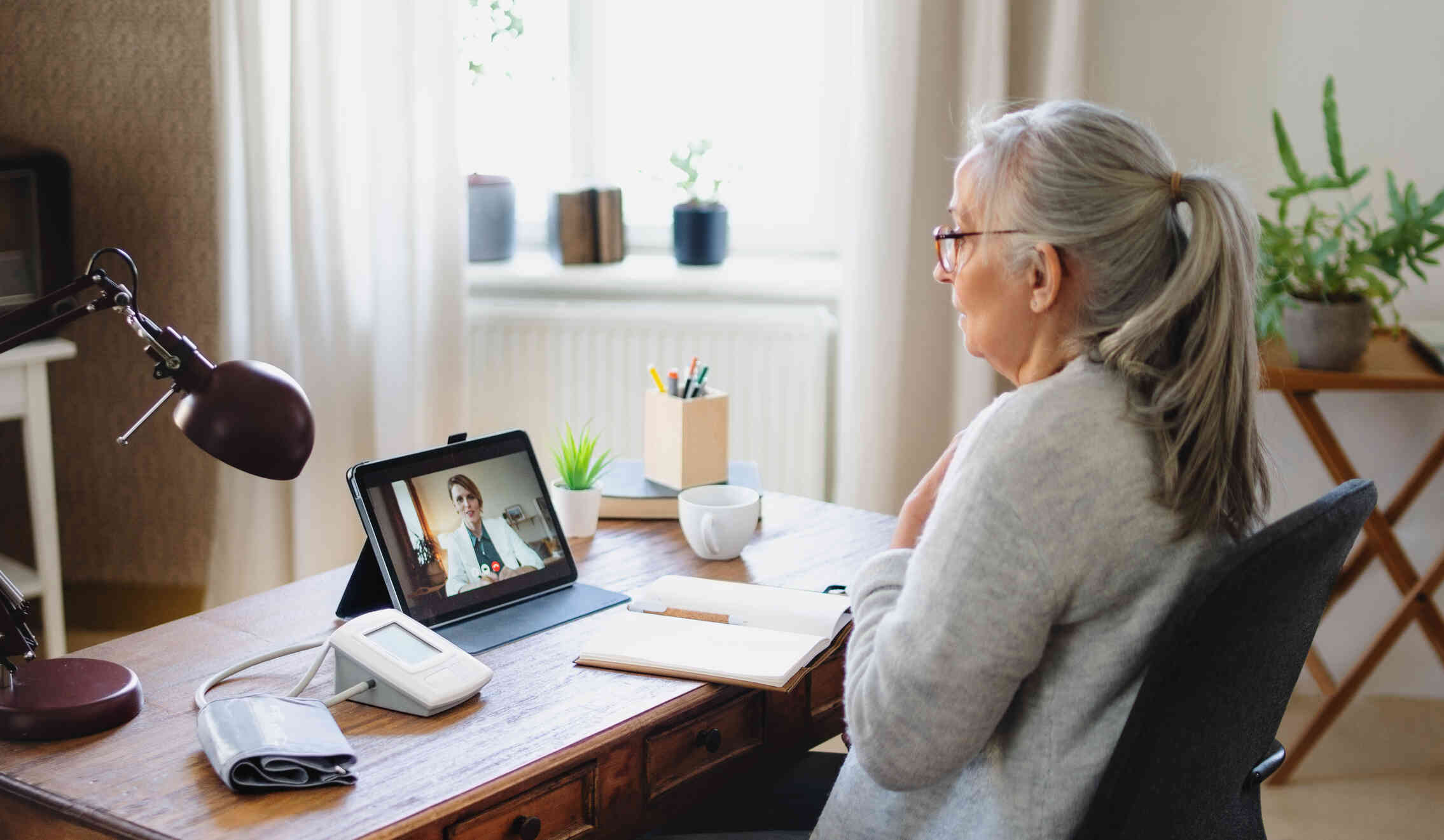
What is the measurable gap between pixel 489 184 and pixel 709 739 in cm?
207

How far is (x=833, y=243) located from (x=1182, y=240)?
211 cm

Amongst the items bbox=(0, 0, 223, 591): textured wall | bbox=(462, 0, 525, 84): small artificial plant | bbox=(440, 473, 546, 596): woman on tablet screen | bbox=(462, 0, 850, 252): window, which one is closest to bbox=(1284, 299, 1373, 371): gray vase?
bbox=(462, 0, 850, 252): window

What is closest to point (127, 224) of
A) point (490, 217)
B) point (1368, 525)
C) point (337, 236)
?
point (337, 236)

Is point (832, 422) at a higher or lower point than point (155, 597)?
higher

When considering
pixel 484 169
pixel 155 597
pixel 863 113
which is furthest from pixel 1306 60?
pixel 155 597

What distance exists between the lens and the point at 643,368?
3084 millimetres

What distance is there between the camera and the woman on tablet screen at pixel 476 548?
155cm

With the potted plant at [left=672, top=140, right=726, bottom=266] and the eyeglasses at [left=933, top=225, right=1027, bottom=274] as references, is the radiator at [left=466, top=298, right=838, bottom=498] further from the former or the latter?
the eyeglasses at [left=933, top=225, right=1027, bottom=274]

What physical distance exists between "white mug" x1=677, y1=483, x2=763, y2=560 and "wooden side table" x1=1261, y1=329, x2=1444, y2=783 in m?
1.23

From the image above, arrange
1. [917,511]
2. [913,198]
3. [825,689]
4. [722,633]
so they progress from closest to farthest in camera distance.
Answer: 1. [917,511]
2. [722,633]
3. [825,689]
4. [913,198]

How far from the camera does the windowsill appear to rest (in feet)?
10.0

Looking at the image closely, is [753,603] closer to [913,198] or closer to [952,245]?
[952,245]

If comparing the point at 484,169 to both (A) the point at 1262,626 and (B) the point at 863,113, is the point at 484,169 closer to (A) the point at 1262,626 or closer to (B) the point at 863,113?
(B) the point at 863,113

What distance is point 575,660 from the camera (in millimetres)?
1428
